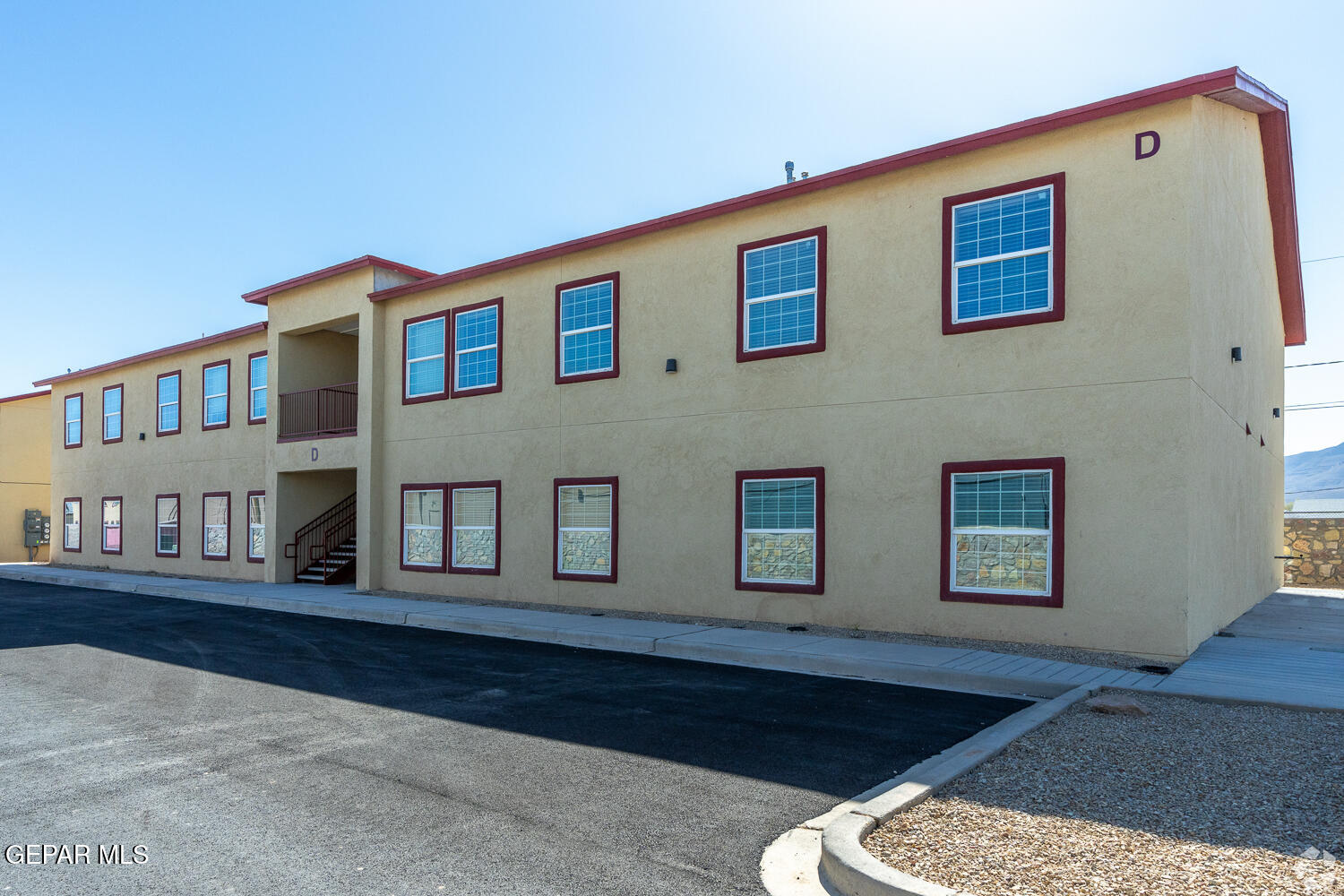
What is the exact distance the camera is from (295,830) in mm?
5148

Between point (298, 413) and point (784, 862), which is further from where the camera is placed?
point (298, 413)

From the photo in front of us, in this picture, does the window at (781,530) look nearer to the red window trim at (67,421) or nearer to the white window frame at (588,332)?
the white window frame at (588,332)

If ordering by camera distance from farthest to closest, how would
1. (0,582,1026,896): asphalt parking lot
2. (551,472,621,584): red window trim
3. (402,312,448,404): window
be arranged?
(402,312,448,404): window < (551,472,621,584): red window trim < (0,582,1026,896): asphalt parking lot

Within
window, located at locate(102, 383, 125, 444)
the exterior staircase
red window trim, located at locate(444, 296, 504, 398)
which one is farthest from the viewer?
window, located at locate(102, 383, 125, 444)

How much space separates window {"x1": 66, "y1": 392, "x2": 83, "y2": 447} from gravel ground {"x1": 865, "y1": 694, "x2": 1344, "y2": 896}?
3159cm

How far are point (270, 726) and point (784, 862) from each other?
481 cm

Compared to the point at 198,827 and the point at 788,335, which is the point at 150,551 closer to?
the point at 788,335

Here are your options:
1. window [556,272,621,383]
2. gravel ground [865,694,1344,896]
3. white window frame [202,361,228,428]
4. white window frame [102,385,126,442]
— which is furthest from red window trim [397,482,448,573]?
white window frame [102,385,126,442]

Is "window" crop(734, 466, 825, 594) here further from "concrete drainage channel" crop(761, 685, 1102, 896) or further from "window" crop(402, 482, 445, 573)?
"window" crop(402, 482, 445, 573)

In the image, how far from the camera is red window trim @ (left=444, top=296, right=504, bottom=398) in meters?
17.4

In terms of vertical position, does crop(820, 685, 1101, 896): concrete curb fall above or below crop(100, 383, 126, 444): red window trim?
below

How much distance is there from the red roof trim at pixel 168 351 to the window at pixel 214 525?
401 cm

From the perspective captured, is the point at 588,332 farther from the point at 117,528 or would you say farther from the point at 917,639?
the point at 117,528

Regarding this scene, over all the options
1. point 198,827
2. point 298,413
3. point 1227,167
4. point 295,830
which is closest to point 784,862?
point 295,830
